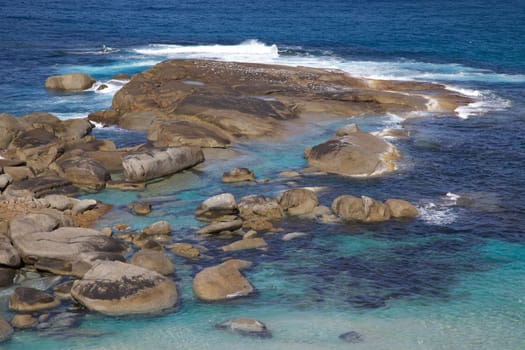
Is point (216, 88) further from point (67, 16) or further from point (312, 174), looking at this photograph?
point (67, 16)

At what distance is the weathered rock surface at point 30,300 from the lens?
26.8 m

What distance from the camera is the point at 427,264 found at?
1222 inches

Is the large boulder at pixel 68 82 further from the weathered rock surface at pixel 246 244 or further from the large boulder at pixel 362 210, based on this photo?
the weathered rock surface at pixel 246 244

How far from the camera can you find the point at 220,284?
1107 inches

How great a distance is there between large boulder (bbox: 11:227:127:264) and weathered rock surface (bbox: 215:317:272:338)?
21.2 ft

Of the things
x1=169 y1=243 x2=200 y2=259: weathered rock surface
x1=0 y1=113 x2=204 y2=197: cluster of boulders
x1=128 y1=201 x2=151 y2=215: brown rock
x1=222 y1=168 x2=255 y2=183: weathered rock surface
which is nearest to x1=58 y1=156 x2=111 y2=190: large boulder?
x1=0 y1=113 x2=204 y2=197: cluster of boulders

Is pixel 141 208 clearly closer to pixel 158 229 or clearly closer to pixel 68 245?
pixel 158 229

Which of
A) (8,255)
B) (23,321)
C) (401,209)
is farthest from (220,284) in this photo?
(401,209)

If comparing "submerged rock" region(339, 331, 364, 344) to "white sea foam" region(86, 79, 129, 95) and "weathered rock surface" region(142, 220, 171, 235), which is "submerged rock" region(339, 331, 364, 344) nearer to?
"weathered rock surface" region(142, 220, 171, 235)

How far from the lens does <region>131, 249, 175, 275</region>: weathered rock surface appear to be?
29312 millimetres

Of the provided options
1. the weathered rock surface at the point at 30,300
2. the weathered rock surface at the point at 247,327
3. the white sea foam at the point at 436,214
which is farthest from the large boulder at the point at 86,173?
the white sea foam at the point at 436,214

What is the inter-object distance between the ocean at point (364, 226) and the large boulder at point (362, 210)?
0.66 metres

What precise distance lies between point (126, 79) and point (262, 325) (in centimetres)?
4180

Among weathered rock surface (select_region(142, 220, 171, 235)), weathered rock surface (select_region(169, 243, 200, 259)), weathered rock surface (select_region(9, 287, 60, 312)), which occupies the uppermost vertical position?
weathered rock surface (select_region(142, 220, 171, 235))
